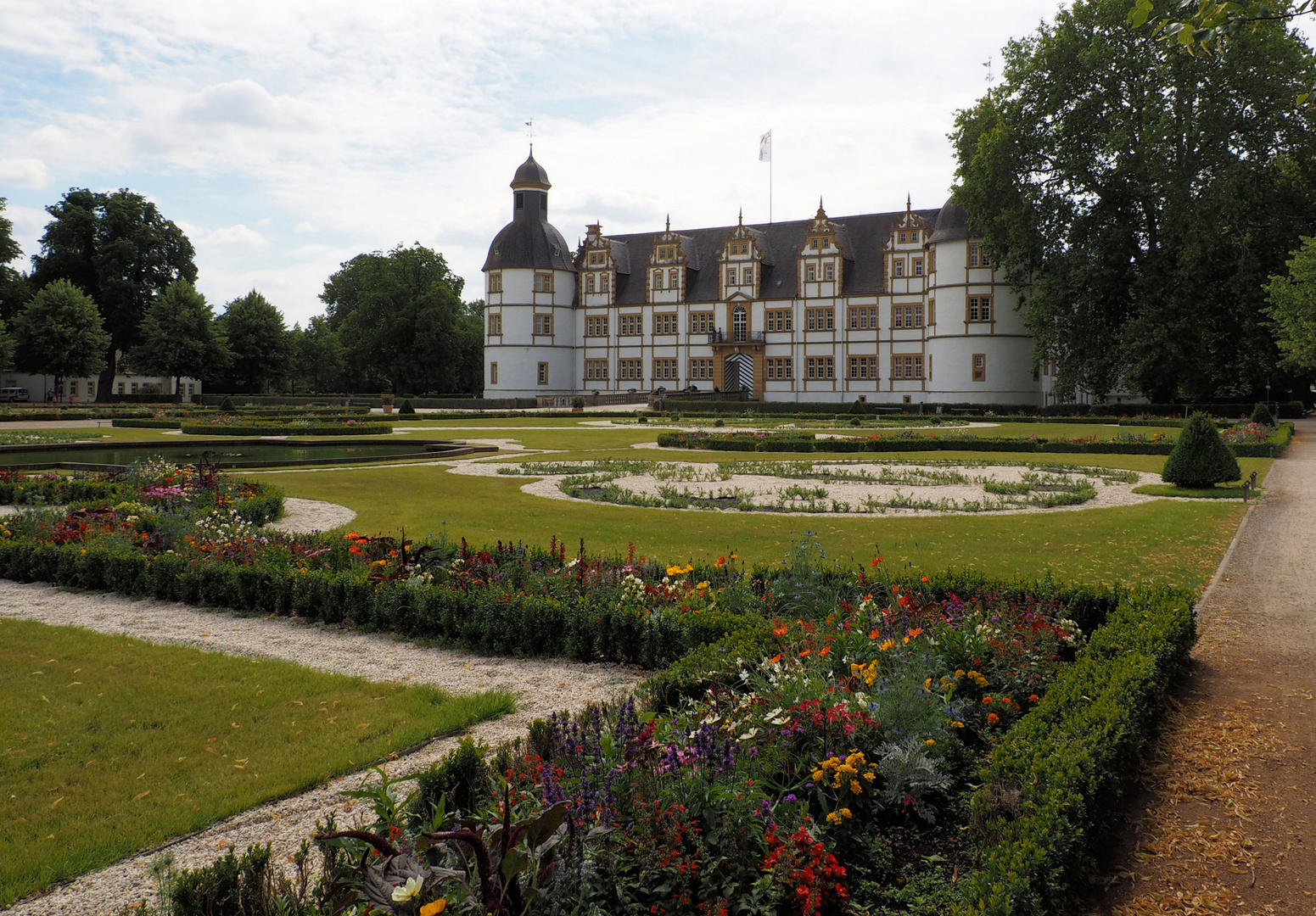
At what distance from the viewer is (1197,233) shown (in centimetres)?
3441

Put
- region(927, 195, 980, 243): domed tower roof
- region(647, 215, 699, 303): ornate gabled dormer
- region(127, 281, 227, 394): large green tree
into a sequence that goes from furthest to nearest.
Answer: region(647, 215, 699, 303): ornate gabled dormer
region(127, 281, 227, 394): large green tree
region(927, 195, 980, 243): domed tower roof

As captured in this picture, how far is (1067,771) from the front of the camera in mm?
3869

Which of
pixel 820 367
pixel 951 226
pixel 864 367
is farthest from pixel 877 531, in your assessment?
pixel 820 367

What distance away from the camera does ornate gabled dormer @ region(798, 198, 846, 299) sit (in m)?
55.2

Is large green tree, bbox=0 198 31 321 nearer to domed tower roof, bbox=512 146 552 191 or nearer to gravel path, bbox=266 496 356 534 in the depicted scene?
domed tower roof, bbox=512 146 552 191

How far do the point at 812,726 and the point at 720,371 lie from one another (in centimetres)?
5436

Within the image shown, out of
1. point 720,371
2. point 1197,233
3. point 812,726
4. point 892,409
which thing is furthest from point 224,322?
point 812,726

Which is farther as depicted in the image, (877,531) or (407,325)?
(407,325)

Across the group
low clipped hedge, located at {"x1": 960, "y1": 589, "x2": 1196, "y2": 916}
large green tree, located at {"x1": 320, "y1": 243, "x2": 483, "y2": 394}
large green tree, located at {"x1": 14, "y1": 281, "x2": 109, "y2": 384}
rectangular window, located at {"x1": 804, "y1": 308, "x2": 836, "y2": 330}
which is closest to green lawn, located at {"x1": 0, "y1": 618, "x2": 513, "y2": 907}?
low clipped hedge, located at {"x1": 960, "y1": 589, "x2": 1196, "y2": 916}

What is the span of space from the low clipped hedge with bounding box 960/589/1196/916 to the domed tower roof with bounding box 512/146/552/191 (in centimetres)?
5978

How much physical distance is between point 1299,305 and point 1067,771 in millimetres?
30868

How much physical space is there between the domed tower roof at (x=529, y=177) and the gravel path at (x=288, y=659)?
5578 cm

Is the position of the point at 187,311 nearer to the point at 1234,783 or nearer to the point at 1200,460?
the point at 1200,460

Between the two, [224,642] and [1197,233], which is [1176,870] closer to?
[224,642]
